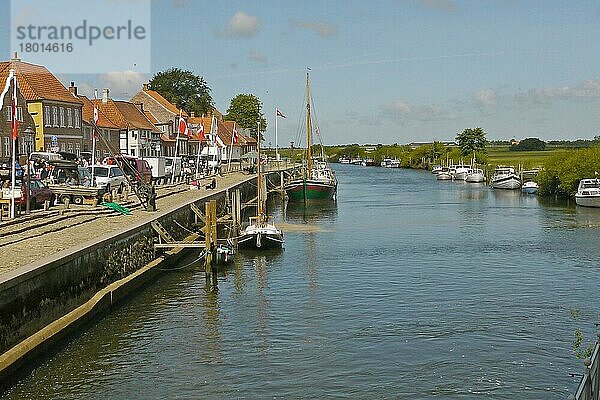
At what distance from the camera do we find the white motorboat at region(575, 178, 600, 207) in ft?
188

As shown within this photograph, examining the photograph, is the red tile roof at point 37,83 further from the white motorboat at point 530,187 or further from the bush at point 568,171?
the white motorboat at point 530,187

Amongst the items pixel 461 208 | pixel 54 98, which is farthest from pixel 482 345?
Answer: pixel 54 98

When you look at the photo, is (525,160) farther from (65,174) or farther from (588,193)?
(65,174)

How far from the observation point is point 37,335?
Answer: 16188 millimetres

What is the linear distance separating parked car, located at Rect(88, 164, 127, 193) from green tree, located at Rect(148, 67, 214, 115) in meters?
76.1

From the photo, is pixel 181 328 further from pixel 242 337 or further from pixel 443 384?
pixel 443 384

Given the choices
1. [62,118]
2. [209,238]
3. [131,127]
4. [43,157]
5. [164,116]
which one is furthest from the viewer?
[164,116]

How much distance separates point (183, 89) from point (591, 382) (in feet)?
385

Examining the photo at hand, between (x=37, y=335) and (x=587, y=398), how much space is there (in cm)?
1207

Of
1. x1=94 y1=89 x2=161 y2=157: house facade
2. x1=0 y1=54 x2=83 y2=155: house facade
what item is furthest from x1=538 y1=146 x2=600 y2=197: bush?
x1=0 y1=54 x2=83 y2=155: house facade

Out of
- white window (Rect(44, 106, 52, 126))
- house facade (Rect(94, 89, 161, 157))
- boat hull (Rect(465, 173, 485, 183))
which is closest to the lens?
white window (Rect(44, 106, 52, 126))

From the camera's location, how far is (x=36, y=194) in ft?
105

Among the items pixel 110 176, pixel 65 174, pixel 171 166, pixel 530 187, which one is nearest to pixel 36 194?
pixel 65 174

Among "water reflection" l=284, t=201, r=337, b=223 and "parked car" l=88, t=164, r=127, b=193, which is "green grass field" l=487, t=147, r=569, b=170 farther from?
"parked car" l=88, t=164, r=127, b=193
